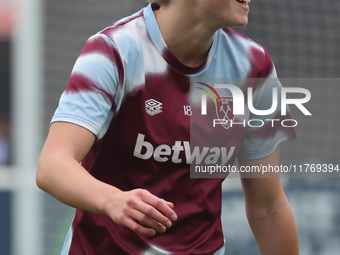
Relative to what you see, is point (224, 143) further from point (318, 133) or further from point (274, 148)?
point (318, 133)

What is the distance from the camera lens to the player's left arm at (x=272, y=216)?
2.68 meters

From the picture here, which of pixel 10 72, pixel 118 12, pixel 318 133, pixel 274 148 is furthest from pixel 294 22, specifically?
pixel 274 148

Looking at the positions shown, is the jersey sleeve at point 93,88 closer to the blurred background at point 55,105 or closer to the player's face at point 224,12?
the player's face at point 224,12

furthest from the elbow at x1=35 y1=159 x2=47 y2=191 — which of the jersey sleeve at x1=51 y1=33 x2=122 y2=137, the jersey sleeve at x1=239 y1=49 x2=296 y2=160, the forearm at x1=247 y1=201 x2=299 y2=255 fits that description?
the forearm at x1=247 y1=201 x2=299 y2=255

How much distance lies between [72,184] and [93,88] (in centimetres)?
32

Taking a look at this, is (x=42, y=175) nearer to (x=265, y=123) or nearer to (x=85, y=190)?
(x=85, y=190)

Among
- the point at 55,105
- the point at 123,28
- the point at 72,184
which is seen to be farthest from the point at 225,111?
the point at 55,105

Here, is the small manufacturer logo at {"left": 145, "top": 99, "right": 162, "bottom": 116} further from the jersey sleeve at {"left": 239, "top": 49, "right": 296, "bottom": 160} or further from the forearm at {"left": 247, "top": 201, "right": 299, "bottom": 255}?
the forearm at {"left": 247, "top": 201, "right": 299, "bottom": 255}

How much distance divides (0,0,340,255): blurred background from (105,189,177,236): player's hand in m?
3.41

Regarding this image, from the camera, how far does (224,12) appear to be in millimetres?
2312

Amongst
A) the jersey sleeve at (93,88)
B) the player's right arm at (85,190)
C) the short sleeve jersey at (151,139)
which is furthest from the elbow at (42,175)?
the short sleeve jersey at (151,139)

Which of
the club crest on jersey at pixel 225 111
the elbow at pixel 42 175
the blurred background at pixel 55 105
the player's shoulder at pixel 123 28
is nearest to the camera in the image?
the elbow at pixel 42 175

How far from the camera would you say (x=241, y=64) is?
8.08 feet

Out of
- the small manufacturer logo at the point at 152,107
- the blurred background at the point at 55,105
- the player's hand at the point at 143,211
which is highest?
the small manufacturer logo at the point at 152,107
